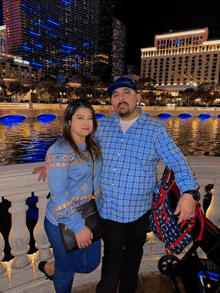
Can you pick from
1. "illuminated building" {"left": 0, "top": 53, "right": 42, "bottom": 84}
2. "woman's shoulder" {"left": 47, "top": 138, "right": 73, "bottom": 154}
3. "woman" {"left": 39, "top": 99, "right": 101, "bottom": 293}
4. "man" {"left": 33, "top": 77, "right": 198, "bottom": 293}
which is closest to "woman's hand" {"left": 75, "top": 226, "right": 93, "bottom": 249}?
"woman" {"left": 39, "top": 99, "right": 101, "bottom": 293}

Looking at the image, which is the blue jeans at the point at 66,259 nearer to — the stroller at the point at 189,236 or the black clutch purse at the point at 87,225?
the black clutch purse at the point at 87,225

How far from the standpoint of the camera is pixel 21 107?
3681 cm

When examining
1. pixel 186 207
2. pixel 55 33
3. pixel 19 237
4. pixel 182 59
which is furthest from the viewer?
pixel 55 33

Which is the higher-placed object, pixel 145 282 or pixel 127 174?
pixel 127 174

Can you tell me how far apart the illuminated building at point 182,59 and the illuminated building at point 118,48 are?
32.2m

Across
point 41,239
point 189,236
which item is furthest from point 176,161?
point 41,239

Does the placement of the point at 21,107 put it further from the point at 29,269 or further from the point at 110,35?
the point at 110,35

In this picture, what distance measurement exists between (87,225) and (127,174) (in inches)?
21.9

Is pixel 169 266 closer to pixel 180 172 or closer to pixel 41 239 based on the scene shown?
pixel 180 172

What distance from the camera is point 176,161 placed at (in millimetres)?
1812

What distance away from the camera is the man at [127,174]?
1942 mm

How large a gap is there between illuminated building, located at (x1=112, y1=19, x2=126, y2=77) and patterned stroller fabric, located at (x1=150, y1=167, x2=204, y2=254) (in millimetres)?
161569

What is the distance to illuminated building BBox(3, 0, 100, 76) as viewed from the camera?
124 m

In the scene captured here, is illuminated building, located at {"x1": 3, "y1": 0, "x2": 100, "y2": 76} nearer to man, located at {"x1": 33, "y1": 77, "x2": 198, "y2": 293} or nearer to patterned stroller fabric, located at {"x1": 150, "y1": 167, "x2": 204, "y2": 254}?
man, located at {"x1": 33, "y1": 77, "x2": 198, "y2": 293}
